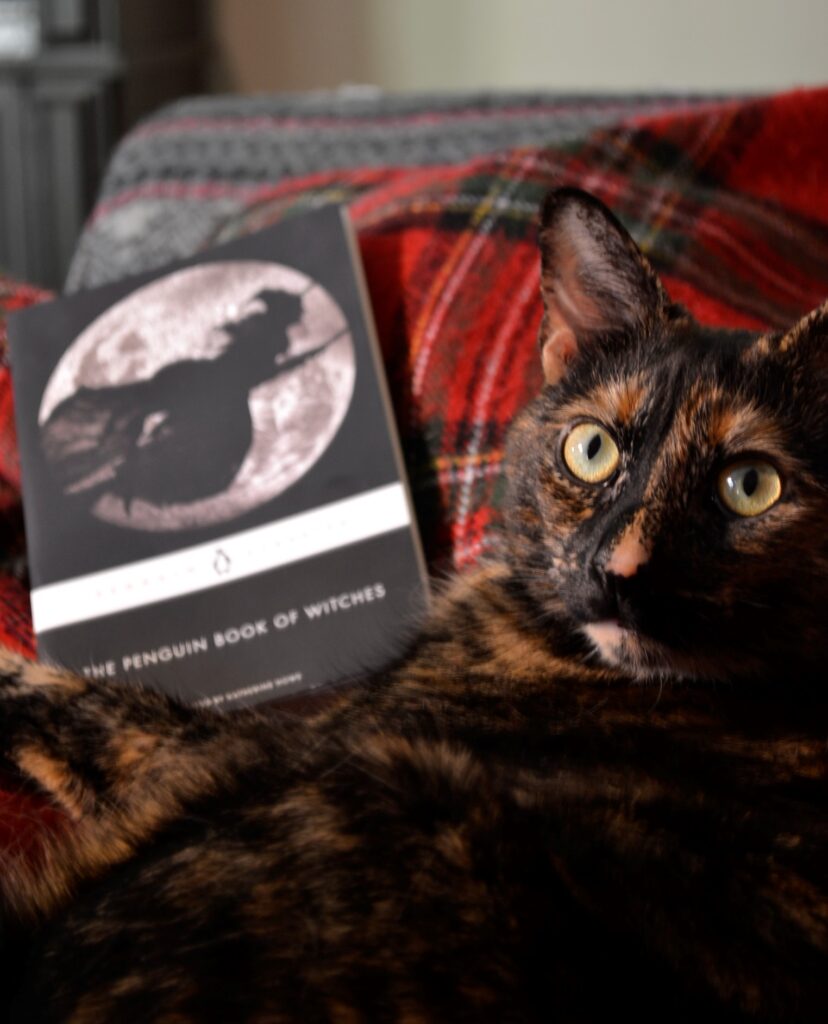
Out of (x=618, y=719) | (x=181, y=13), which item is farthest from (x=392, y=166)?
(x=181, y=13)

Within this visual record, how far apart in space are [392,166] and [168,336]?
0.57 metres

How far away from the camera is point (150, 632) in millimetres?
1067

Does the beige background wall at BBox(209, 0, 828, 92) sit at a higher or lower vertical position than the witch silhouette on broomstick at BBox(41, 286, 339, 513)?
higher

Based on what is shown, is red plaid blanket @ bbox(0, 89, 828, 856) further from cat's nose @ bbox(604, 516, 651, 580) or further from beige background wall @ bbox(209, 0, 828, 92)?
beige background wall @ bbox(209, 0, 828, 92)

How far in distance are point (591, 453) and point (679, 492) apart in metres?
0.10

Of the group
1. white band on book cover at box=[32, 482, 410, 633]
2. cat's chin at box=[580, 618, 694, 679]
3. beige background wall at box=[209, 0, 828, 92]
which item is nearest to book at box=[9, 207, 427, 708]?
white band on book cover at box=[32, 482, 410, 633]

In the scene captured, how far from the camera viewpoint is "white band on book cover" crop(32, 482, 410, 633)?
42.6 inches

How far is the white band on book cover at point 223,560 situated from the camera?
1.08 m

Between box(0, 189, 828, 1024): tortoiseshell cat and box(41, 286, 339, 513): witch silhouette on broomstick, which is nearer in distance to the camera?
box(0, 189, 828, 1024): tortoiseshell cat

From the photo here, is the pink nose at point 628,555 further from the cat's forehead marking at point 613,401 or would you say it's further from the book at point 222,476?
the book at point 222,476

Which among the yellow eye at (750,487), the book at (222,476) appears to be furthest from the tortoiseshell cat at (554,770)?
the book at (222,476)

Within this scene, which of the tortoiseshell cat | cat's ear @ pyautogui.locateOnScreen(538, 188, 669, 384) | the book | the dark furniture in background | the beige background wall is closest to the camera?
the tortoiseshell cat

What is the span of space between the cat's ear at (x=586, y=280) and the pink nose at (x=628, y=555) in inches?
9.7

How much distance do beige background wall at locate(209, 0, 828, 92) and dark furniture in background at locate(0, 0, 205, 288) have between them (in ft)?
0.86
